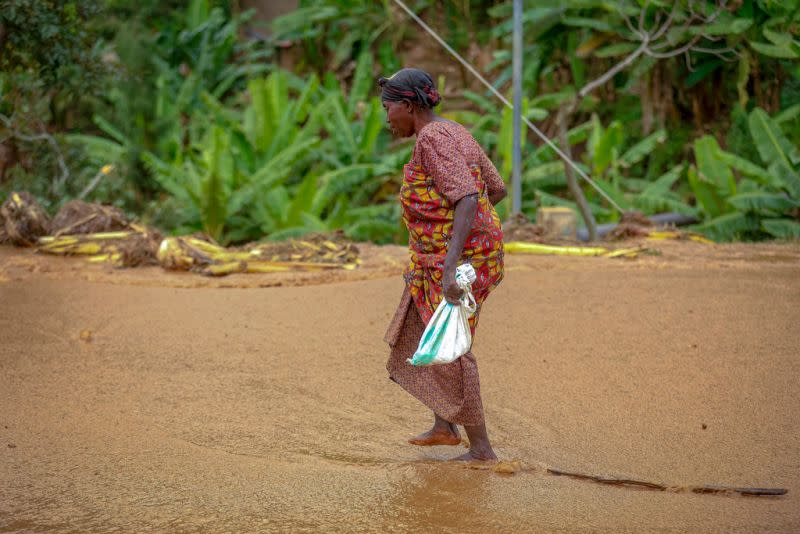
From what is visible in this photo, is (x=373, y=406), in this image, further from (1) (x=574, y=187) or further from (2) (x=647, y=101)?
(2) (x=647, y=101)

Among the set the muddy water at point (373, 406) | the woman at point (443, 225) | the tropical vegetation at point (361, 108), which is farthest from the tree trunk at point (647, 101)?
the woman at point (443, 225)

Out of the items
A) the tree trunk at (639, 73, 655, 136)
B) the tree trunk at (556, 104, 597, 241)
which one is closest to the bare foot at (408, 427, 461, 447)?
the tree trunk at (556, 104, 597, 241)

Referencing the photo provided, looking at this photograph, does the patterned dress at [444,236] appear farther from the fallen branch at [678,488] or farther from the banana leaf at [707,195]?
the banana leaf at [707,195]

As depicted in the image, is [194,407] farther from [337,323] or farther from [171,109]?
[171,109]

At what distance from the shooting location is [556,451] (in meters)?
4.16

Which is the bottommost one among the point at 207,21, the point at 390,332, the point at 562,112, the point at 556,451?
the point at 556,451

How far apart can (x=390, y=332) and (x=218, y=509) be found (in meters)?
0.97

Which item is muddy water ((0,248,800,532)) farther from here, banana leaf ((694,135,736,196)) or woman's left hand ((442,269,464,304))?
banana leaf ((694,135,736,196))

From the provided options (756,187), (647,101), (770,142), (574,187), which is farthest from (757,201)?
(647,101)

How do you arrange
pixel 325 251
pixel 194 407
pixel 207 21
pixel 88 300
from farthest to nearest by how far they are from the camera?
pixel 207 21, pixel 325 251, pixel 88 300, pixel 194 407

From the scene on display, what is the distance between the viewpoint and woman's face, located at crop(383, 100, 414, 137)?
3.62 metres

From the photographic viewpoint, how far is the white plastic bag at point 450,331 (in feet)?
11.4

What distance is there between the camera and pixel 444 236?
141 inches

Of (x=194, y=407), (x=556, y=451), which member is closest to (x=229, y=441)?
(x=194, y=407)
